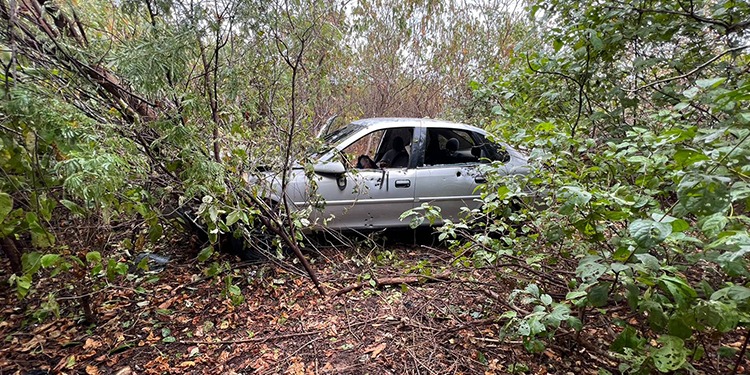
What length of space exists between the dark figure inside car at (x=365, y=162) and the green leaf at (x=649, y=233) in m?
3.13

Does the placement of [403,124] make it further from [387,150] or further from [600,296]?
[600,296]

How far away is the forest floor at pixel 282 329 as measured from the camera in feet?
7.01

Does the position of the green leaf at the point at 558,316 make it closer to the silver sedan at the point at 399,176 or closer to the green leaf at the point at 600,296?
the green leaf at the point at 600,296

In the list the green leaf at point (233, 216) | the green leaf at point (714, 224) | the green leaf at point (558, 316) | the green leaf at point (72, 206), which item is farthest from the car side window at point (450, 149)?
the green leaf at point (72, 206)

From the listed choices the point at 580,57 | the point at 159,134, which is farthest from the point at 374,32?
the point at 159,134

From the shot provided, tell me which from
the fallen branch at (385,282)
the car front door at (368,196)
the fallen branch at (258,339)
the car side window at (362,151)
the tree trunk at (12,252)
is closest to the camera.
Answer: the fallen branch at (258,339)

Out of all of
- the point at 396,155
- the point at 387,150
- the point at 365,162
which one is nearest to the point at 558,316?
the point at 365,162

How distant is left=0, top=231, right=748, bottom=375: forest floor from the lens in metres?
2.14

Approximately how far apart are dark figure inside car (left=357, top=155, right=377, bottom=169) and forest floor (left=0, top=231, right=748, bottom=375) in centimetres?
140

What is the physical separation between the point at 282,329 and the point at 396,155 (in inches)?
103

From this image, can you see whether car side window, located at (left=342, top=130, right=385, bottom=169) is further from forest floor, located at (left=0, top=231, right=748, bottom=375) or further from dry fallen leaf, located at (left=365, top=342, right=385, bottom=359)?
dry fallen leaf, located at (left=365, top=342, right=385, bottom=359)

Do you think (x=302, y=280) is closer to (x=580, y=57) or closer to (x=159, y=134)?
(x=159, y=134)

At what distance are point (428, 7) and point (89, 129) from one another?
7740 mm

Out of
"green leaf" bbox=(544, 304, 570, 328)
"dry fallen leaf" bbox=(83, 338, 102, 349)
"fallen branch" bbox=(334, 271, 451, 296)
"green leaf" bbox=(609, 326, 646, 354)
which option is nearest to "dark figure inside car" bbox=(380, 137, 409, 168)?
"fallen branch" bbox=(334, 271, 451, 296)
